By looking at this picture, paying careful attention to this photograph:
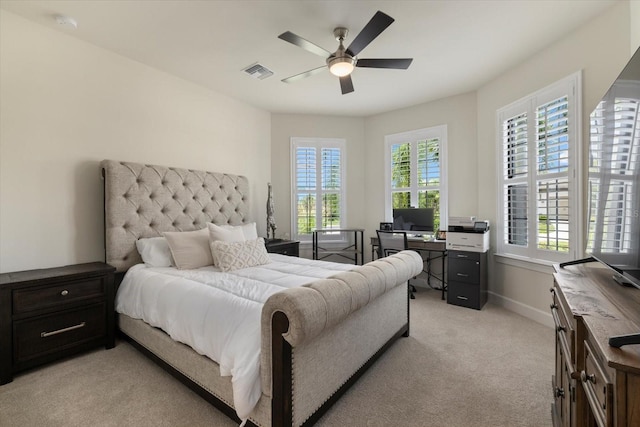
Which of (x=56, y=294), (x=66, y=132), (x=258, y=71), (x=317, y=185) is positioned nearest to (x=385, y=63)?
(x=258, y=71)

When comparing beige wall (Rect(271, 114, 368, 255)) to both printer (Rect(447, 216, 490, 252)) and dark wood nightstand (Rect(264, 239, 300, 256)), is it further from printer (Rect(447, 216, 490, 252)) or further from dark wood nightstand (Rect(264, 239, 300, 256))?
printer (Rect(447, 216, 490, 252))

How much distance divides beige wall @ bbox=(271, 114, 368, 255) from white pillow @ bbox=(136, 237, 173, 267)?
2.08 meters

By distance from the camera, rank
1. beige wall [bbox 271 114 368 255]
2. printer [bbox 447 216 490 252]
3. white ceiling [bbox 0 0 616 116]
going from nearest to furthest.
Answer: white ceiling [bbox 0 0 616 116] < printer [bbox 447 216 490 252] < beige wall [bbox 271 114 368 255]

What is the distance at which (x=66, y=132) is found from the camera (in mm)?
2535

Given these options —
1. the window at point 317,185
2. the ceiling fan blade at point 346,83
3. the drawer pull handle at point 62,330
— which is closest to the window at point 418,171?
the window at point 317,185

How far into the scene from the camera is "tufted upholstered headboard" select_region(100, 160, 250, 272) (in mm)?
2652

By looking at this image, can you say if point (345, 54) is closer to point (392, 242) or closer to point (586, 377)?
point (586, 377)

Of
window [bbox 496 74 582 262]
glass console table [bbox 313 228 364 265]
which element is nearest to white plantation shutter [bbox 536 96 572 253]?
window [bbox 496 74 582 262]

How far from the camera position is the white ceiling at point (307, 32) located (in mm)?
2197

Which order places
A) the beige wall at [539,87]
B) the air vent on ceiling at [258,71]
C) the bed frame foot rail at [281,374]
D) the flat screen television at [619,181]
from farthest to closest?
the air vent on ceiling at [258,71]
the beige wall at [539,87]
the bed frame foot rail at [281,374]
the flat screen television at [619,181]

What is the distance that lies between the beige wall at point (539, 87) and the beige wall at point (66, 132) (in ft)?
12.6

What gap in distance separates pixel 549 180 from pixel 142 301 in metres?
3.96

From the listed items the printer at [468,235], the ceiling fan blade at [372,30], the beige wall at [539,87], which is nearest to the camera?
the ceiling fan blade at [372,30]

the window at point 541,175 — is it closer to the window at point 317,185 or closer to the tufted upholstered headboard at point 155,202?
the window at point 317,185
